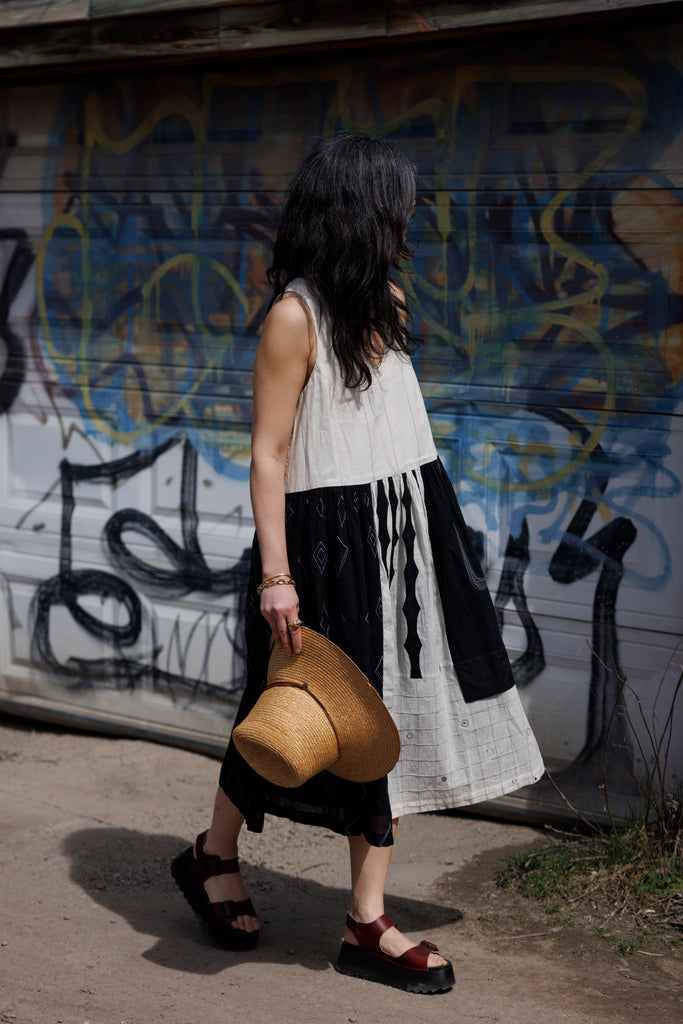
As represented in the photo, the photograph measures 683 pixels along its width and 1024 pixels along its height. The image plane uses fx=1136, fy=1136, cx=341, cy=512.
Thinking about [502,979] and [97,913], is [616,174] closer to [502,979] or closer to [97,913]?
[502,979]

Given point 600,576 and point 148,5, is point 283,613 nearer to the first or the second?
point 600,576

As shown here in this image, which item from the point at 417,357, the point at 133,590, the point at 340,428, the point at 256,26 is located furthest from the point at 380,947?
the point at 256,26

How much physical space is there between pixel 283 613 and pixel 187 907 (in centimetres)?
111

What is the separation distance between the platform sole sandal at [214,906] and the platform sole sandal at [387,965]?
26 cm

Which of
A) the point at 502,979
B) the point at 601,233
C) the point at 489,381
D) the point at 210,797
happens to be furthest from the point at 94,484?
the point at 502,979

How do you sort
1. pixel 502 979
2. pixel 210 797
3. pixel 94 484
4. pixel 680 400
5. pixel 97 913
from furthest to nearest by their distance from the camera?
pixel 94 484 < pixel 210 797 < pixel 680 400 < pixel 97 913 < pixel 502 979

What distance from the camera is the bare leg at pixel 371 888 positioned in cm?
263

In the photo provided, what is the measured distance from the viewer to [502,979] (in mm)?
2689

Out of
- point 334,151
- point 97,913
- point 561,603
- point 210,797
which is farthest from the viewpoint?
point 210,797

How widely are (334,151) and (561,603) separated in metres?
1.59

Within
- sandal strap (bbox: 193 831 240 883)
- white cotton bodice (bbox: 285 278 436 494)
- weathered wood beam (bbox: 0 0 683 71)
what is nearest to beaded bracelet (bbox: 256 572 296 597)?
white cotton bodice (bbox: 285 278 436 494)

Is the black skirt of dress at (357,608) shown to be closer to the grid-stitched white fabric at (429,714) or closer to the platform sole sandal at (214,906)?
the grid-stitched white fabric at (429,714)

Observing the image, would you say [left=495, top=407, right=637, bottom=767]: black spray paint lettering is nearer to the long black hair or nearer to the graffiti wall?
the graffiti wall

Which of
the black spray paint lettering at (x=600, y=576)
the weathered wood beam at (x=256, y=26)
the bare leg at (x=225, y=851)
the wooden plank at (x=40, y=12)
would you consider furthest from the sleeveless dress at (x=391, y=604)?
the wooden plank at (x=40, y=12)
